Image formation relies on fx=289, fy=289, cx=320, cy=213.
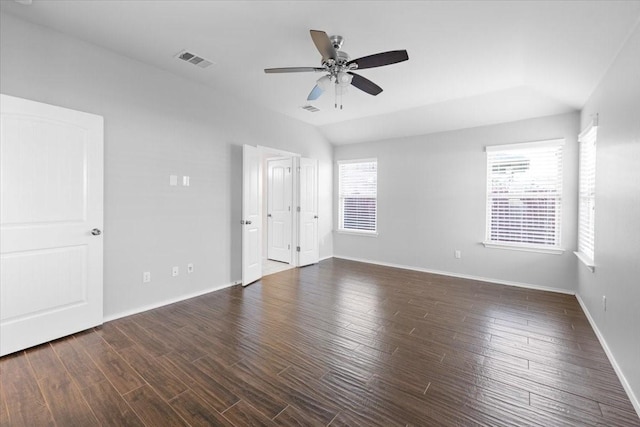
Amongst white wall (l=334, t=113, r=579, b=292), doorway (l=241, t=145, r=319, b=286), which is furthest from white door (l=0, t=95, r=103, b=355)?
white wall (l=334, t=113, r=579, b=292)

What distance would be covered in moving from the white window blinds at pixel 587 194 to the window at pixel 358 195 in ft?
10.7

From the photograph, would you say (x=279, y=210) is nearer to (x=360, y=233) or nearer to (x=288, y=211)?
(x=288, y=211)

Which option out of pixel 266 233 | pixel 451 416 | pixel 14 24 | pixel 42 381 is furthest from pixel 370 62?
pixel 266 233

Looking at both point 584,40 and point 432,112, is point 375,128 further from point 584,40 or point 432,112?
point 584,40

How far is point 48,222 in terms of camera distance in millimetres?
2662

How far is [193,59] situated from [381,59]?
2169 mm

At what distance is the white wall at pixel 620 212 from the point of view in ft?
6.47

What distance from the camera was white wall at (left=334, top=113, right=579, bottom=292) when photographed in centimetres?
421

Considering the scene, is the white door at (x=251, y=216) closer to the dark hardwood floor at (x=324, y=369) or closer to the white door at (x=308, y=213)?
the dark hardwood floor at (x=324, y=369)

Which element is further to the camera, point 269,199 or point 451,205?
point 269,199

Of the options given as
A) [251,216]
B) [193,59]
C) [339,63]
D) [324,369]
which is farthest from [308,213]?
[324,369]

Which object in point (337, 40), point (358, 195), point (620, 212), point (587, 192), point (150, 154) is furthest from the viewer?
point (358, 195)

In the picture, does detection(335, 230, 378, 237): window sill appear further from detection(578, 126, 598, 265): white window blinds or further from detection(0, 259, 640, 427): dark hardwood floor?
detection(578, 126, 598, 265): white window blinds

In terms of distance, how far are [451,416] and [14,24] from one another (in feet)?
15.1
